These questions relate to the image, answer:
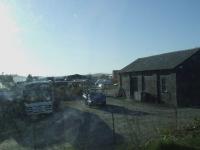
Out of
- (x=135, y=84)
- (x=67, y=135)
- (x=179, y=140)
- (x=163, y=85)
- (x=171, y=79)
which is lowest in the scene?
(x=67, y=135)

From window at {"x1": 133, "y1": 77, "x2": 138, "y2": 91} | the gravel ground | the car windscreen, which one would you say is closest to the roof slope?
window at {"x1": 133, "y1": 77, "x2": 138, "y2": 91}

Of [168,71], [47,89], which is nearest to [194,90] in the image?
[168,71]

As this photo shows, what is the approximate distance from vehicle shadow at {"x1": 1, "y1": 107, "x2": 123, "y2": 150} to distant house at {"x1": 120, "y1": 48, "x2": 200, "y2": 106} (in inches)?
458

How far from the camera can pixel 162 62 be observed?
3953 centimetres

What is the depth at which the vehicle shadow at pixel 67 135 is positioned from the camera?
1691cm

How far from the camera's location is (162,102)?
38.0 m

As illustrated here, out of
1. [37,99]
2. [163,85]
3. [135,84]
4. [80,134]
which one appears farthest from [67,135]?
[135,84]

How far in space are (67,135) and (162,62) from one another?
21.6 metres

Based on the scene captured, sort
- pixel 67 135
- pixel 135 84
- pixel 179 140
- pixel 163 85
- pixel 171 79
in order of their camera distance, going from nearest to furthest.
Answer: pixel 179 140 < pixel 67 135 < pixel 171 79 < pixel 163 85 < pixel 135 84

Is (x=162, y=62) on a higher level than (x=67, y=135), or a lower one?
higher

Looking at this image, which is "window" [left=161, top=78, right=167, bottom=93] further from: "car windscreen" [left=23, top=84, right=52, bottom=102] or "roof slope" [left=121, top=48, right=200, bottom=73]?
"car windscreen" [left=23, top=84, right=52, bottom=102]

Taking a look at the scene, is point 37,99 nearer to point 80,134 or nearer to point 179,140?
point 80,134

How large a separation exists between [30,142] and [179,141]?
7.90 meters

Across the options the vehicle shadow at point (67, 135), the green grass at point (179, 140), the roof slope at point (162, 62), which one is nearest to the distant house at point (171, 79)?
the roof slope at point (162, 62)
